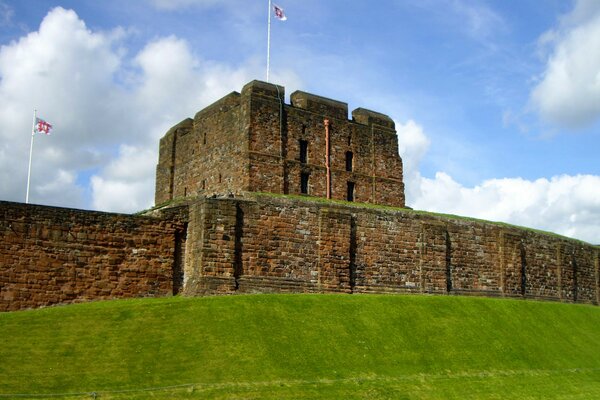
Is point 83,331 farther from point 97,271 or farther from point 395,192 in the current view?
point 395,192

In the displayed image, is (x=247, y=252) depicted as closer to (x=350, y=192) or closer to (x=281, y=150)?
(x=281, y=150)

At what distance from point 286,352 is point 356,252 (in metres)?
9.83

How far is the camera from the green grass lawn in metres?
16.5

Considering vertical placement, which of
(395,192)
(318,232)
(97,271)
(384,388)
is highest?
(395,192)

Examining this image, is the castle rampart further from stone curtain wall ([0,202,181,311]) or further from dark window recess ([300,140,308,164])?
dark window recess ([300,140,308,164])

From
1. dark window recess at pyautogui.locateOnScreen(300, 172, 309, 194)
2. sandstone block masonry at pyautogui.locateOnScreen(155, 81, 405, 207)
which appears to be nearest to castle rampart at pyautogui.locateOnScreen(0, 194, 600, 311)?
sandstone block masonry at pyautogui.locateOnScreen(155, 81, 405, 207)

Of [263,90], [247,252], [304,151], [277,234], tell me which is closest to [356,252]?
[277,234]

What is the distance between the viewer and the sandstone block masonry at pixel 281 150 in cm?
3238

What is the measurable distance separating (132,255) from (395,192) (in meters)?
17.1

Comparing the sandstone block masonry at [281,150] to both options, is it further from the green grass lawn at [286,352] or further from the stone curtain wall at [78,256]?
the green grass lawn at [286,352]

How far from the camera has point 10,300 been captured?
72.4 feet

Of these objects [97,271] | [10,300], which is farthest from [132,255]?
[10,300]

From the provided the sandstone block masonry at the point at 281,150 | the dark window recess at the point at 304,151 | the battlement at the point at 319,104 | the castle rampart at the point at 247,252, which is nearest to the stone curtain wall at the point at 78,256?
the castle rampart at the point at 247,252

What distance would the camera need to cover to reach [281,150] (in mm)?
32875
